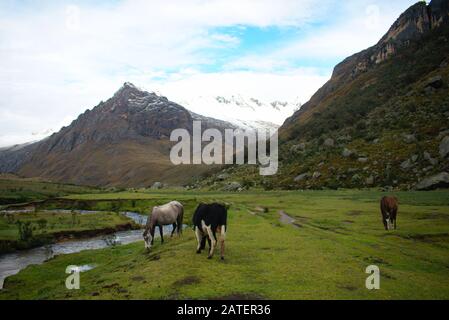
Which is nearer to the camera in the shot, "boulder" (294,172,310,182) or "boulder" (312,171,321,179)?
"boulder" (312,171,321,179)

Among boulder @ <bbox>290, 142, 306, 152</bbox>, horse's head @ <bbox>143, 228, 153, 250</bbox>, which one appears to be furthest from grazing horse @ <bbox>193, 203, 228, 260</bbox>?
boulder @ <bbox>290, 142, 306, 152</bbox>

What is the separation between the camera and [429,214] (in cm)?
3859

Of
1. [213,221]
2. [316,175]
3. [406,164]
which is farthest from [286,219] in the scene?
[316,175]

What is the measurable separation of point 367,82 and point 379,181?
7981 cm

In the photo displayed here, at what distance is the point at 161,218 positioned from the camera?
30.5m

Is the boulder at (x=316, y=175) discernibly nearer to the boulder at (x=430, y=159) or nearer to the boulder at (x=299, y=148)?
the boulder at (x=430, y=159)

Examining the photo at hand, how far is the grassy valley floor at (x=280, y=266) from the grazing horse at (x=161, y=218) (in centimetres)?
238

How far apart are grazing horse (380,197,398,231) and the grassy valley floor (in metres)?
0.98

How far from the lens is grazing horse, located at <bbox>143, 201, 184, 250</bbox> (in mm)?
28872

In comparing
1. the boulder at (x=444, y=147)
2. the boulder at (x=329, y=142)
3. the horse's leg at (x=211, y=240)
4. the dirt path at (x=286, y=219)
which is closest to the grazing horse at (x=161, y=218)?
the horse's leg at (x=211, y=240)

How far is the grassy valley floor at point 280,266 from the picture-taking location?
16.2 metres

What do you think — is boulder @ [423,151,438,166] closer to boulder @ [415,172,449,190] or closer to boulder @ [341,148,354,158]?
boulder @ [415,172,449,190]
